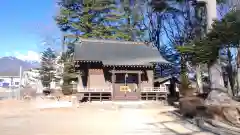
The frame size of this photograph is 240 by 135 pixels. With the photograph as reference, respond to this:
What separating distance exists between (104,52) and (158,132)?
21039 millimetres

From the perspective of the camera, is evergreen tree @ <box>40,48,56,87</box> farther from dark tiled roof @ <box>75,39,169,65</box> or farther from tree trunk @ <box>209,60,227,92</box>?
tree trunk @ <box>209,60,227,92</box>

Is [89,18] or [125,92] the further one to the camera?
[89,18]

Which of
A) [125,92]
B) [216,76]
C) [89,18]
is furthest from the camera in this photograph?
[89,18]

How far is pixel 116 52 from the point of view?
108 ft

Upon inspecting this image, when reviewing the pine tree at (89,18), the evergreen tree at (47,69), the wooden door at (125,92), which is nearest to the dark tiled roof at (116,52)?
the wooden door at (125,92)

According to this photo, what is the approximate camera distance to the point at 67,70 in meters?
41.5

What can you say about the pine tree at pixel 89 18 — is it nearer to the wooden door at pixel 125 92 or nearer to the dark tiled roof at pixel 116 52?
the dark tiled roof at pixel 116 52

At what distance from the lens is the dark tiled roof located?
30489mm

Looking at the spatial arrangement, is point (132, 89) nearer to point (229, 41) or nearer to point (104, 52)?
point (104, 52)

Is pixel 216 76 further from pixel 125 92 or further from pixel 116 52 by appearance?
pixel 116 52

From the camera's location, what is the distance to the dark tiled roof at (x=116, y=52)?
3049 centimetres

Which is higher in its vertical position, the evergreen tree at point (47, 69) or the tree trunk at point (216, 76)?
the evergreen tree at point (47, 69)

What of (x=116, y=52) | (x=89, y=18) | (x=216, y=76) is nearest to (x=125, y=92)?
(x=116, y=52)

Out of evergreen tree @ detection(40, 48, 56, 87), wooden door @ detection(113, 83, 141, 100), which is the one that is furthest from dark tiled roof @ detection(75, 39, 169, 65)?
evergreen tree @ detection(40, 48, 56, 87)
